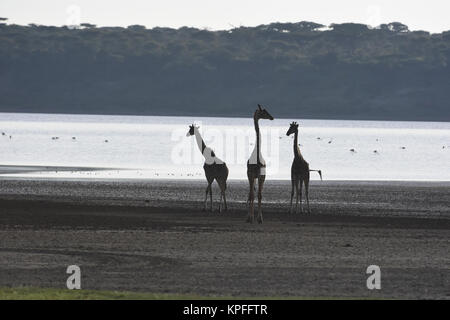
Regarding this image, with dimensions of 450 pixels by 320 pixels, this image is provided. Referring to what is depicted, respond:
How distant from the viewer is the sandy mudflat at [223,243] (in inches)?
790

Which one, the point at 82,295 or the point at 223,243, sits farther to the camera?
the point at 223,243

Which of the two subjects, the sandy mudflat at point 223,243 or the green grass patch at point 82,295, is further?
the sandy mudflat at point 223,243

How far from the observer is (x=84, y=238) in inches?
1060

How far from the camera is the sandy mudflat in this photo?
65.9 ft

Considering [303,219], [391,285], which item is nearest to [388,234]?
[303,219]

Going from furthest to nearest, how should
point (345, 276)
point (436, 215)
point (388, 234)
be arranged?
point (436, 215)
point (388, 234)
point (345, 276)

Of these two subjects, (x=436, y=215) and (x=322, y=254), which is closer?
(x=322, y=254)

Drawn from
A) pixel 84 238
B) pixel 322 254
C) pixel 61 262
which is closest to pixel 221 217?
pixel 84 238

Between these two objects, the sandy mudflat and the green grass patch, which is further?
the sandy mudflat

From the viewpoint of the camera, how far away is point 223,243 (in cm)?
2628
